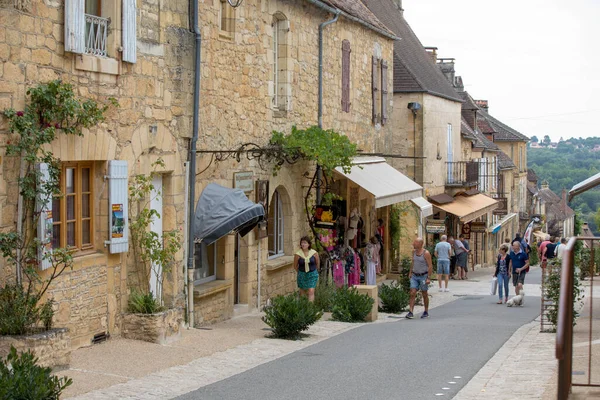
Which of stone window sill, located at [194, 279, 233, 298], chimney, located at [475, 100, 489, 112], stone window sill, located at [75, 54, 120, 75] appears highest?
chimney, located at [475, 100, 489, 112]

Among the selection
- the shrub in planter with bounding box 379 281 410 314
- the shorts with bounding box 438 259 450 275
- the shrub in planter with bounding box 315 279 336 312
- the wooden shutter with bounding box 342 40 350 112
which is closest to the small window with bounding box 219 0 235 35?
the shrub in planter with bounding box 315 279 336 312

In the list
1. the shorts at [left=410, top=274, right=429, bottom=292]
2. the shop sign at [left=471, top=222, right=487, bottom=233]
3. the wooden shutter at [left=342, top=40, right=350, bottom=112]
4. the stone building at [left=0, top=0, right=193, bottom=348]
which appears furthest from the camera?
the shop sign at [left=471, top=222, right=487, bottom=233]

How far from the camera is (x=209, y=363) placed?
1071 centimetres

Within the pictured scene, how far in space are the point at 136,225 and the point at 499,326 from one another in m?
6.22

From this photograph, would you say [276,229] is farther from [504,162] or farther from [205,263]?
[504,162]

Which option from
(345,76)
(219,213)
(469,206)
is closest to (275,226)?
(219,213)

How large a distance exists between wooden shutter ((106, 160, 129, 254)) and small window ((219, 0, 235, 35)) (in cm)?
429

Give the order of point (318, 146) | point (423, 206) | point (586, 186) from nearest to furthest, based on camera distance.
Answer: point (586, 186) → point (318, 146) → point (423, 206)

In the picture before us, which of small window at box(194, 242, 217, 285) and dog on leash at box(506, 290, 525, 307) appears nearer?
small window at box(194, 242, 217, 285)

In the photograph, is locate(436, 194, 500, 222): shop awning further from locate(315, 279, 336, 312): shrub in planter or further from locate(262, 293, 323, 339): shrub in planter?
locate(262, 293, 323, 339): shrub in planter

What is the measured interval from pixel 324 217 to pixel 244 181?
349 centimetres

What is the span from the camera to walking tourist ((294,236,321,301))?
15.2 m

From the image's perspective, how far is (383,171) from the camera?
71.0 feet

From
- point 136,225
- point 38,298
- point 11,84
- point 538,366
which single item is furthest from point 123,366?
point 538,366
